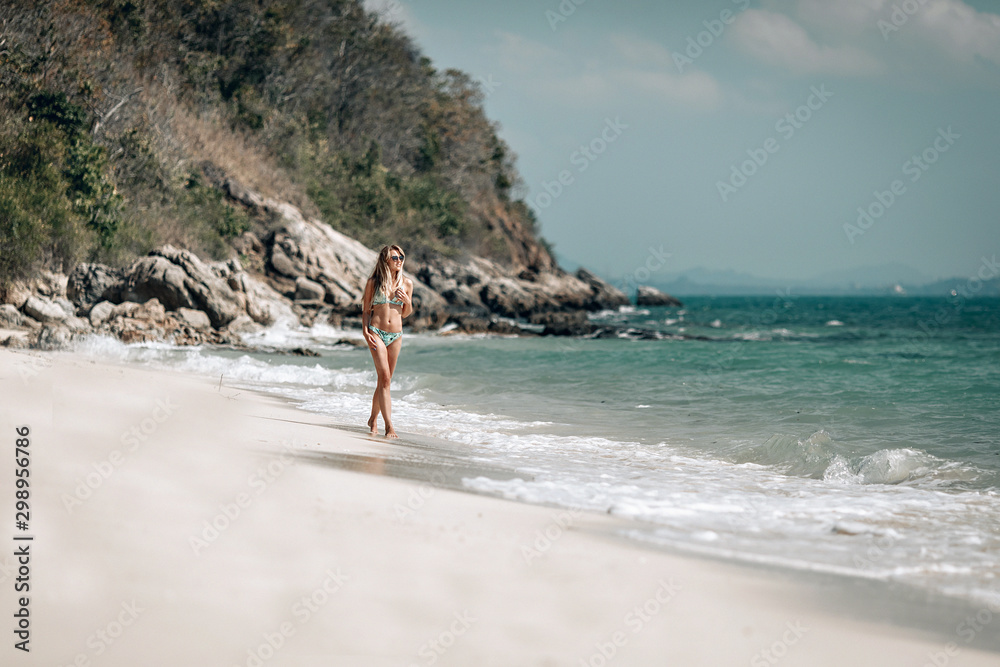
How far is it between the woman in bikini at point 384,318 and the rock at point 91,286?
1476 centimetres

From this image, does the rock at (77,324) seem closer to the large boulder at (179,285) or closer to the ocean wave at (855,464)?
the large boulder at (179,285)

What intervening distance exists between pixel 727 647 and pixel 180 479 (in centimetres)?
328

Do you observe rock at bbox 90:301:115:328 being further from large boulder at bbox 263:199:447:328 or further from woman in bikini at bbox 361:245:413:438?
woman in bikini at bbox 361:245:413:438

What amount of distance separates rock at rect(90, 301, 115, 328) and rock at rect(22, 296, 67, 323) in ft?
2.11

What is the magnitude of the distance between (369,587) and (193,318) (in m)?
17.6

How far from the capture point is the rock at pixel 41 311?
672 inches

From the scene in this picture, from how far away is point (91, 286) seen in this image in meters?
19.4

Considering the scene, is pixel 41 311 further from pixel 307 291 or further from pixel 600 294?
pixel 600 294

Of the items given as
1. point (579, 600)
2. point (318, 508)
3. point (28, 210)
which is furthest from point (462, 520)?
point (28, 210)

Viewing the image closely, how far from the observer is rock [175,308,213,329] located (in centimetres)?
1886

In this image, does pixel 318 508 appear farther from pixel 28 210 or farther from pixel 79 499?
pixel 28 210

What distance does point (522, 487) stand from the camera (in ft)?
18.1

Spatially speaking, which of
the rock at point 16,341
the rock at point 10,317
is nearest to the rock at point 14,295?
the rock at point 10,317

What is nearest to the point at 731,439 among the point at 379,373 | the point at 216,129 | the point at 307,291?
the point at 379,373
